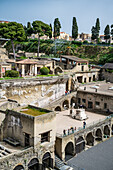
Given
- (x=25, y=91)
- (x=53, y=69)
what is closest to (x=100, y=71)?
(x=53, y=69)

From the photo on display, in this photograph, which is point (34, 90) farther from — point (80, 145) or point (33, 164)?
point (33, 164)

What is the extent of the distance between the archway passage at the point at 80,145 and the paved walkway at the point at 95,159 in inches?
27.8

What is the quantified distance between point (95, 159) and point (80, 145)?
11.0 ft

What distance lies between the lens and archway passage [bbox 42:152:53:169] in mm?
24195

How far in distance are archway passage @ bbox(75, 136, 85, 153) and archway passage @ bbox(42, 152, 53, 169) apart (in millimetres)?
5834

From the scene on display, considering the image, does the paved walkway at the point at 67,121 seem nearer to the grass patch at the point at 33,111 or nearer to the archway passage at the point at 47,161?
the archway passage at the point at 47,161

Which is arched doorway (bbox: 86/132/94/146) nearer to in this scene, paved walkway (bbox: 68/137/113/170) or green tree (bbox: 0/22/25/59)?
paved walkway (bbox: 68/137/113/170)

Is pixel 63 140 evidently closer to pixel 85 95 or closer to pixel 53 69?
pixel 85 95

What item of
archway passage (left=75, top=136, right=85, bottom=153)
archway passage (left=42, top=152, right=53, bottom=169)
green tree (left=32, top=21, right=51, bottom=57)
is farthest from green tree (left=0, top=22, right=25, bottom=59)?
archway passage (left=42, top=152, right=53, bottom=169)

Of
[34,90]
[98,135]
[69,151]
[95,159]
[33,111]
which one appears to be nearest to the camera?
[33,111]

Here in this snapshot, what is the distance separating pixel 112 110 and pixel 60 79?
12.4 metres

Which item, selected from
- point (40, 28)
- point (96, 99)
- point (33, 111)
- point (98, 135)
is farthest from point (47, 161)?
point (40, 28)

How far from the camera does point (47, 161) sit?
24.9 meters

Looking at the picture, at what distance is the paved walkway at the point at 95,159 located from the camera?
25559 millimetres
